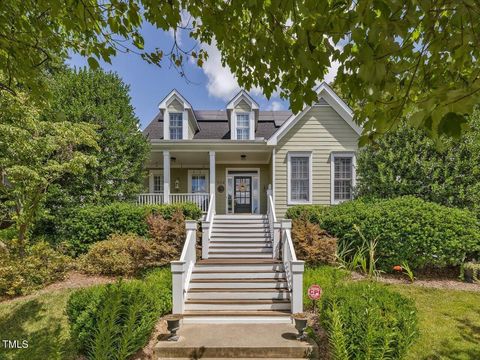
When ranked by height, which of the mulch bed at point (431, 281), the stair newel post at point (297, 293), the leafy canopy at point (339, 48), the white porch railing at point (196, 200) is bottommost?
the mulch bed at point (431, 281)

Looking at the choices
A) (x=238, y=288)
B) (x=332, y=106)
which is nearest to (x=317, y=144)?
(x=332, y=106)

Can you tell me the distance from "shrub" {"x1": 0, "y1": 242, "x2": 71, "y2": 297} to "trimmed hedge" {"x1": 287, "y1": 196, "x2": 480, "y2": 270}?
8314 mm

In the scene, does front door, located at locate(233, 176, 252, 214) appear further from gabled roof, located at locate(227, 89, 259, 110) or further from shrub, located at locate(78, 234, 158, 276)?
shrub, located at locate(78, 234, 158, 276)

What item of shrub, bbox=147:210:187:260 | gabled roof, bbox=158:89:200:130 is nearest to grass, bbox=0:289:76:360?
shrub, bbox=147:210:187:260

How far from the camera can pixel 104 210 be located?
30.2 feet

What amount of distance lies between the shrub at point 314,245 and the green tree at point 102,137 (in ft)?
21.1

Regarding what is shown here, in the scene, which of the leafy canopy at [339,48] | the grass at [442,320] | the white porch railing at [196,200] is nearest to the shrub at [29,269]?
the white porch railing at [196,200]

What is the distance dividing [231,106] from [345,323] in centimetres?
1032

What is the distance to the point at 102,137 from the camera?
10.1 m

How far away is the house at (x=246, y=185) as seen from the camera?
620 cm

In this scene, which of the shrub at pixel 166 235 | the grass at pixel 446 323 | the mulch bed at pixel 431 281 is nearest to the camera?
the grass at pixel 446 323

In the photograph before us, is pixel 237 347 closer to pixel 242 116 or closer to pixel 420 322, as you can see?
pixel 420 322

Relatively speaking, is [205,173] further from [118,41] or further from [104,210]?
[118,41]

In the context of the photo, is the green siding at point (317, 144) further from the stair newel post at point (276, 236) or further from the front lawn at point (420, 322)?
the front lawn at point (420, 322)
